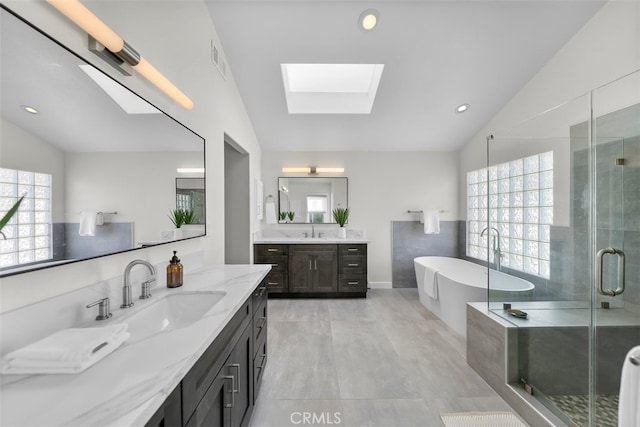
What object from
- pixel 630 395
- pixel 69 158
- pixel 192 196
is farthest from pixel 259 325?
pixel 630 395

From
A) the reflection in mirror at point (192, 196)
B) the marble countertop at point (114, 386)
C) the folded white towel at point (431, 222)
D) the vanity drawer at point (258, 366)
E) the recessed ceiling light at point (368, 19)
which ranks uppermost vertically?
the recessed ceiling light at point (368, 19)

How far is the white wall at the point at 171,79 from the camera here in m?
0.97

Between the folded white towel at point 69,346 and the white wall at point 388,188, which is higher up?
the white wall at point 388,188

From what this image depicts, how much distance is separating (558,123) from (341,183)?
110 inches

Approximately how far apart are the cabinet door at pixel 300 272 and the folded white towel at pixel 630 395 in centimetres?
317

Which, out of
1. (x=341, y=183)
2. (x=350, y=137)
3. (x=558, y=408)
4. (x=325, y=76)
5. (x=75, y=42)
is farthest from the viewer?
(x=341, y=183)

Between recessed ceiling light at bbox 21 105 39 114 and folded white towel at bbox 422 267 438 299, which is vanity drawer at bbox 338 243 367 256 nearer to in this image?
folded white towel at bbox 422 267 438 299

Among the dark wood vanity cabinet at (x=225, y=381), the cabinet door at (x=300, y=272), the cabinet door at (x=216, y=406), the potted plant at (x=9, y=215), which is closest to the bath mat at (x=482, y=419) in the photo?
the dark wood vanity cabinet at (x=225, y=381)

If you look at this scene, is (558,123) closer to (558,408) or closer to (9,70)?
(558,408)

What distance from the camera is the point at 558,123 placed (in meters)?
2.31

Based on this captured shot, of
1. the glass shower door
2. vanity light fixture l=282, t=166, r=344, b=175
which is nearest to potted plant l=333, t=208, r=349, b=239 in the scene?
vanity light fixture l=282, t=166, r=344, b=175

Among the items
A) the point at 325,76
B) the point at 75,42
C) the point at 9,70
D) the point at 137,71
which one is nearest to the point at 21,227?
the point at 9,70

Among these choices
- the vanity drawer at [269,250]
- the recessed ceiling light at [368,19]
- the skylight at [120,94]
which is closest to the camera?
the skylight at [120,94]

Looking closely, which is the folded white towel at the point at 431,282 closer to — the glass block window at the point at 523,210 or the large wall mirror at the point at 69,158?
the glass block window at the point at 523,210
